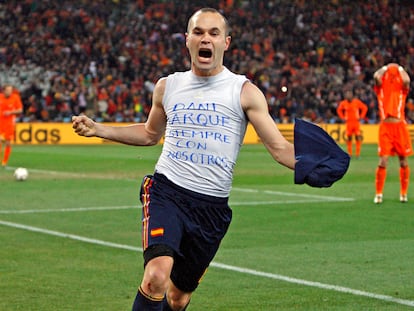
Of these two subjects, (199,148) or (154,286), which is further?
(199,148)

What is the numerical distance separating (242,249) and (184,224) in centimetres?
509

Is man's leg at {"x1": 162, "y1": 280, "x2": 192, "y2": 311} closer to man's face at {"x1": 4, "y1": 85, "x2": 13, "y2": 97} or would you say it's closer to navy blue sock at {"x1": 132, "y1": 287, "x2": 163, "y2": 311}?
navy blue sock at {"x1": 132, "y1": 287, "x2": 163, "y2": 311}

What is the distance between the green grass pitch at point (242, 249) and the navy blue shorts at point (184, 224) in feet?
5.55

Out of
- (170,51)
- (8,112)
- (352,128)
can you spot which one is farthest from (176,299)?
(170,51)

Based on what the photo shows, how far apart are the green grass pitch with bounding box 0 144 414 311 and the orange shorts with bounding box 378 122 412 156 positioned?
36.0 inches

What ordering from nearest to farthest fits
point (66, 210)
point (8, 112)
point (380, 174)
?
point (66, 210) → point (380, 174) → point (8, 112)

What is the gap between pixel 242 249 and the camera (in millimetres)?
11148

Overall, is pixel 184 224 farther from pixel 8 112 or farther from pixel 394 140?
pixel 8 112

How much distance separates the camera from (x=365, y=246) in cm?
1141

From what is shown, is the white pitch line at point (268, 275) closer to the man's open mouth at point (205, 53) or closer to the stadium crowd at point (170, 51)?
the man's open mouth at point (205, 53)

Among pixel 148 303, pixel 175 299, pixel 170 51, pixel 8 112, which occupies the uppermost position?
pixel 148 303

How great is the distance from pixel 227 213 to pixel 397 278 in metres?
3.45

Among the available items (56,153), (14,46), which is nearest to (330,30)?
(14,46)

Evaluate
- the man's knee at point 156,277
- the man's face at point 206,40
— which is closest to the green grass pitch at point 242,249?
the man's knee at point 156,277
